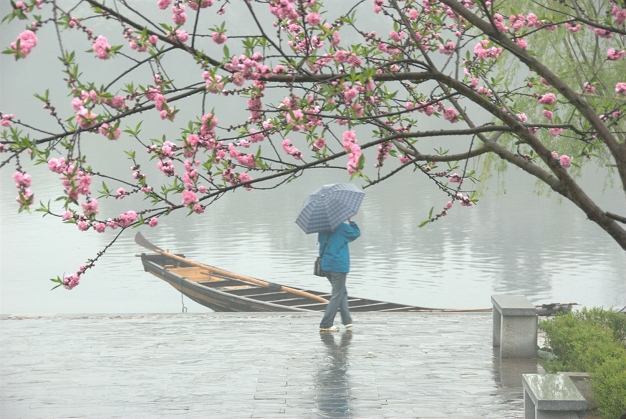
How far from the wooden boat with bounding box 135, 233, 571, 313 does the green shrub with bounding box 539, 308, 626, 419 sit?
3.60m

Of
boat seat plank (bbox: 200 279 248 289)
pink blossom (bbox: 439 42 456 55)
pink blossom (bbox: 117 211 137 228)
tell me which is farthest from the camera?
boat seat plank (bbox: 200 279 248 289)

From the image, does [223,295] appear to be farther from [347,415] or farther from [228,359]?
[347,415]

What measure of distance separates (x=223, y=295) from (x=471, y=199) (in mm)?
8993

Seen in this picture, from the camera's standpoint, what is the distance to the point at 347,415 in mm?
8227

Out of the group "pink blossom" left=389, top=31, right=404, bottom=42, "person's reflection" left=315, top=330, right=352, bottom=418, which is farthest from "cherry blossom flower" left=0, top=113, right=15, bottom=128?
"person's reflection" left=315, top=330, right=352, bottom=418

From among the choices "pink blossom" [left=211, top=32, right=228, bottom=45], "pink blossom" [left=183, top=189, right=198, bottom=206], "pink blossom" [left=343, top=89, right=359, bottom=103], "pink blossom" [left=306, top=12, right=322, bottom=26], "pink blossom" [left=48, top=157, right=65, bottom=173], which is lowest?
"pink blossom" [left=183, top=189, right=198, bottom=206]

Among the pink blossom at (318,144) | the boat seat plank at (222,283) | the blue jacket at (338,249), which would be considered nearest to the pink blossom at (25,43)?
the pink blossom at (318,144)

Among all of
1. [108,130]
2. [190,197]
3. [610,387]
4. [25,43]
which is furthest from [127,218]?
[610,387]

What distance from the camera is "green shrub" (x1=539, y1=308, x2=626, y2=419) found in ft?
24.6

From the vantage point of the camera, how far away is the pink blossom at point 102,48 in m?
5.39

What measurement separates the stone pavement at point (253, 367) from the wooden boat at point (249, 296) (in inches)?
84.7

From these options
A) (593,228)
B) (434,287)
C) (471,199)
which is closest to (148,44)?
(471,199)

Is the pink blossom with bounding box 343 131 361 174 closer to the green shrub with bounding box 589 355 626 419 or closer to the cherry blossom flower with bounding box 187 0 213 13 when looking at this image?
the cherry blossom flower with bounding box 187 0 213 13

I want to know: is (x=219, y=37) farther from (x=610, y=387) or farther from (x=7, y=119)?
(x=610, y=387)
